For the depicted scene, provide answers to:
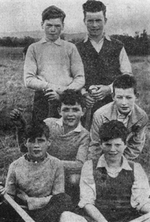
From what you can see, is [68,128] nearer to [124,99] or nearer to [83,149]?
[83,149]

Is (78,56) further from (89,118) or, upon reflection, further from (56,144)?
(56,144)

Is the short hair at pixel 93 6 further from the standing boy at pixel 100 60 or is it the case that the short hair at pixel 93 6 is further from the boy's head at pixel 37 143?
the boy's head at pixel 37 143

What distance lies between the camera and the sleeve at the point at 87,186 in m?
2.22

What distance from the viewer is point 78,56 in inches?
100

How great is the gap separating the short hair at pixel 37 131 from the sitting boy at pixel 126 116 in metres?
0.31

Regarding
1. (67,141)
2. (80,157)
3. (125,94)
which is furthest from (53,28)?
(80,157)

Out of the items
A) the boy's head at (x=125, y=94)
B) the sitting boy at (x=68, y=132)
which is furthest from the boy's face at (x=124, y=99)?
the sitting boy at (x=68, y=132)

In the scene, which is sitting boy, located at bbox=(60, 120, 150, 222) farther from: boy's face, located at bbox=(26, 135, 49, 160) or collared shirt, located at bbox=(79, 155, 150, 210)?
boy's face, located at bbox=(26, 135, 49, 160)

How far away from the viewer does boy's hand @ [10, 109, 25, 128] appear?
249 centimetres

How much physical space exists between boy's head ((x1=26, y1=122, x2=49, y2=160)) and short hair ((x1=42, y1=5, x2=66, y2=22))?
686 millimetres

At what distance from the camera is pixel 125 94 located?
8.04 feet

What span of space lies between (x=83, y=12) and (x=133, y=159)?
97cm

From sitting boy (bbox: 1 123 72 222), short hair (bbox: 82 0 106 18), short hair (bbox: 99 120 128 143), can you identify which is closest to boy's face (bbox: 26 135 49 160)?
sitting boy (bbox: 1 123 72 222)

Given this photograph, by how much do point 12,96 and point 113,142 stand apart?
77 cm
